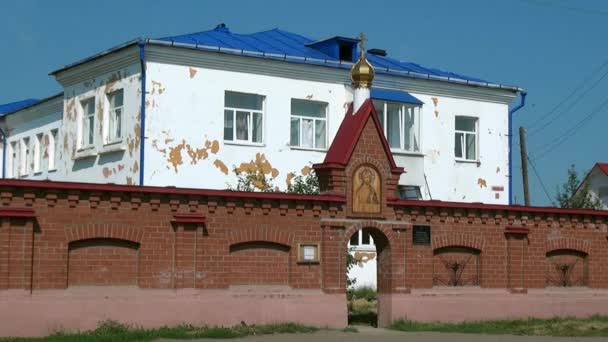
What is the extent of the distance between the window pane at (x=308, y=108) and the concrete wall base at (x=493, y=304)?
10333mm

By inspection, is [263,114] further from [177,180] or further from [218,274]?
[218,274]

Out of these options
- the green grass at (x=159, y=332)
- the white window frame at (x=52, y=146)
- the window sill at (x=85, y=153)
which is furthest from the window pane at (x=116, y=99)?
the green grass at (x=159, y=332)

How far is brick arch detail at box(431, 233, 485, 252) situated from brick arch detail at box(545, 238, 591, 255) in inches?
82.6

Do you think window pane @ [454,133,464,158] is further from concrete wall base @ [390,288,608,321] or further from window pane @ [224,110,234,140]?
concrete wall base @ [390,288,608,321]

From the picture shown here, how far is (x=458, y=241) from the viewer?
23.4 meters

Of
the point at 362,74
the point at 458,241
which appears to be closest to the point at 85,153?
the point at 362,74

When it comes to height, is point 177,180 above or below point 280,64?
below

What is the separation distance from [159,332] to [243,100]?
12.7 metres

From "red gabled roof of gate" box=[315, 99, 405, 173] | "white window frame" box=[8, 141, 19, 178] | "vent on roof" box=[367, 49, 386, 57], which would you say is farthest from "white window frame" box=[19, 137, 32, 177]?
"red gabled roof of gate" box=[315, 99, 405, 173]

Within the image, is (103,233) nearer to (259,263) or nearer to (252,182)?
(259,263)

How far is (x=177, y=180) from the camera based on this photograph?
29.0 m

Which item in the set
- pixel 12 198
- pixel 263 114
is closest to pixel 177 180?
pixel 263 114

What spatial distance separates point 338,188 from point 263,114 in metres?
9.61

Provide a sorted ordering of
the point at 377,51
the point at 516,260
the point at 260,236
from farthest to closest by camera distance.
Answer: the point at 377,51 → the point at 516,260 → the point at 260,236
